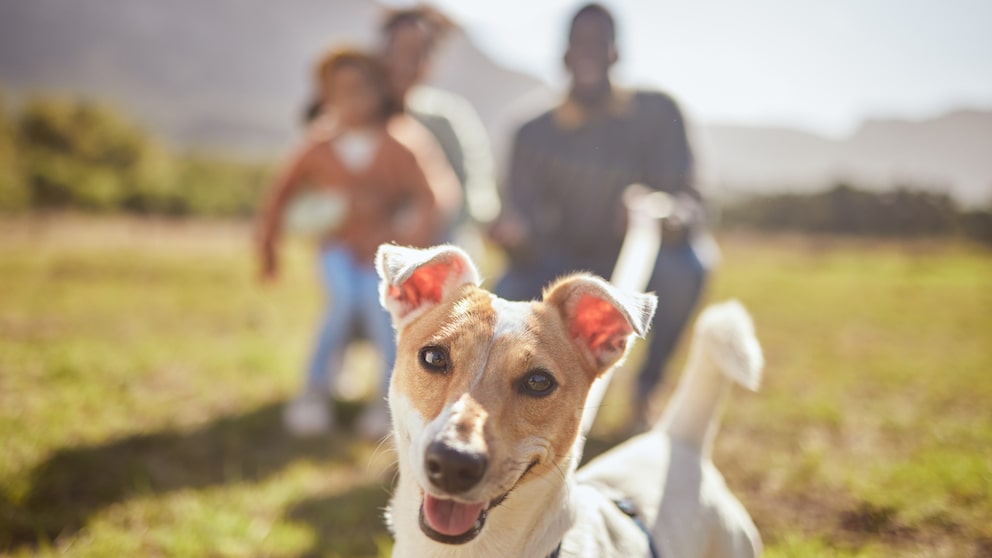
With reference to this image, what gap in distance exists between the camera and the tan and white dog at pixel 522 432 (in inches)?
67.4

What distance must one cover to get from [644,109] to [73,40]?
61637 millimetres

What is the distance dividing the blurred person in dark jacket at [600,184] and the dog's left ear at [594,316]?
2.22m

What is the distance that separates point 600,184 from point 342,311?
2.39 meters

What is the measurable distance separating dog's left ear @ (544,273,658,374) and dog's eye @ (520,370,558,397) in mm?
266

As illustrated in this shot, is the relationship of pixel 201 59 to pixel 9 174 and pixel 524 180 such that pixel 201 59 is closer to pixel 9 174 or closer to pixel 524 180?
pixel 9 174

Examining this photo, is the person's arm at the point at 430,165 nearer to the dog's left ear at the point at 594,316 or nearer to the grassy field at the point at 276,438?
the grassy field at the point at 276,438

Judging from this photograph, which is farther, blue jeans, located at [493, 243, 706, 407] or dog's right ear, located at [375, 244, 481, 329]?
blue jeans, located at [493, 243, 706, 407]

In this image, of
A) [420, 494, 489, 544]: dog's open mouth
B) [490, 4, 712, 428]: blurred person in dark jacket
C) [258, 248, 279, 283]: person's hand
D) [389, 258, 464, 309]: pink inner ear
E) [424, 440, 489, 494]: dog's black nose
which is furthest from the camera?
[258, 248, 279, 283]: person's hand

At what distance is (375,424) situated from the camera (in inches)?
187

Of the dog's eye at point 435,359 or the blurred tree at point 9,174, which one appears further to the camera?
the blurred tree at point 9,174

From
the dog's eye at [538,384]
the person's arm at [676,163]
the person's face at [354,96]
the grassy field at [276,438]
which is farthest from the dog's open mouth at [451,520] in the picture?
the person's face at [354,96]

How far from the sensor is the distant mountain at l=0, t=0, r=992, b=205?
5.97 metres

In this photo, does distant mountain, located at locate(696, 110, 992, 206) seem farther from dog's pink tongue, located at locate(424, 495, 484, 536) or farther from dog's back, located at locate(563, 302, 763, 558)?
dog's pink tongue, located at locate(424, 495, 484, 536)

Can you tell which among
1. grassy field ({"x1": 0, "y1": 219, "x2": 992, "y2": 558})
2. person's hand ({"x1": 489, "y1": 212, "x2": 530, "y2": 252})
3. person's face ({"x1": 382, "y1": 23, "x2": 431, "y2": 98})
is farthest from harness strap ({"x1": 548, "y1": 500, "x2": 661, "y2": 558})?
person's face ({"x1": 382, "y1": 23, "x2": 431, "y2": 98})
